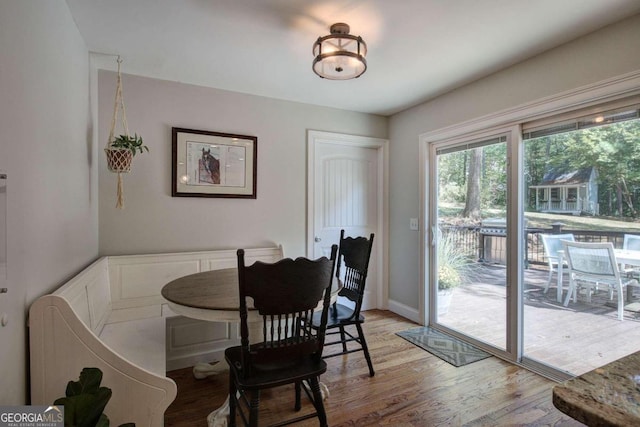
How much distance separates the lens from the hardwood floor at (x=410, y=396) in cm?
185

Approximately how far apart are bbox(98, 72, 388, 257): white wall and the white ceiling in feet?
0.70

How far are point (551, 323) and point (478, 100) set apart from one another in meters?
1.88

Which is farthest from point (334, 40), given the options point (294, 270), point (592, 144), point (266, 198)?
point (592, 144)

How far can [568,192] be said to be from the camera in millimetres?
2246

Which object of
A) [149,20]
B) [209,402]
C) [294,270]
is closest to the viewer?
[294,270]

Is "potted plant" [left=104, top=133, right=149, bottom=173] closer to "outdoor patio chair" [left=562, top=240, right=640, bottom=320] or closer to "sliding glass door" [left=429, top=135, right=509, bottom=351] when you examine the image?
"sliding glass door" [left=429, top=135, right=509, bottom=351]

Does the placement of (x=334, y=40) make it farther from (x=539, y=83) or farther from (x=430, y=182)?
(x=430, y=182)

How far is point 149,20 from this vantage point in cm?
189

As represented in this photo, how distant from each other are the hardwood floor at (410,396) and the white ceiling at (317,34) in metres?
2.34

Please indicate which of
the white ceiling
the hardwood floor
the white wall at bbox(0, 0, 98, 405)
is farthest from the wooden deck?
the white wall at bbox(0, 0, 98, 405)

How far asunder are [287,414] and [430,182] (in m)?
2.48

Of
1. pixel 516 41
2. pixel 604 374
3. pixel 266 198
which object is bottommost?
pixel 604 374

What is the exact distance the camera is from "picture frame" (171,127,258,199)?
9.12 feet

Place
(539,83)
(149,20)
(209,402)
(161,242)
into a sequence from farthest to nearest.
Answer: (161,242)
(539,83)
(209,402)
(149,20)
